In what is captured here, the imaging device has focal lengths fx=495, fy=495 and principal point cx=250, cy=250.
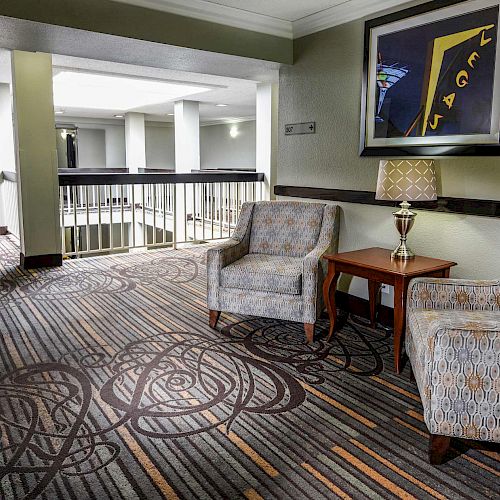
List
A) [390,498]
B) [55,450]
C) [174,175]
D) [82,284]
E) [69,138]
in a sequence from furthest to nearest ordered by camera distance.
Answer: [69,138]
[174,175]
[82,284]
[55,450]
[390,498]

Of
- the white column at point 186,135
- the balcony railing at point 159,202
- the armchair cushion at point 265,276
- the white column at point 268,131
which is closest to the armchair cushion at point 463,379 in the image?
the armchair cushion at point 265,276

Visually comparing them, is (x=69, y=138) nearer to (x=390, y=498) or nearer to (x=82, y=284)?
(x=82, y=284)

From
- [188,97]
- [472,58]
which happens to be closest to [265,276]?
[472,58]

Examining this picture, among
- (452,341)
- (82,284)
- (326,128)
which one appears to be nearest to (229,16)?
(326,128)

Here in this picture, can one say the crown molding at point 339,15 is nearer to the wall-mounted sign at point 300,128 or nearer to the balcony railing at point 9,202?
the wall-mounted sign at point 300,128

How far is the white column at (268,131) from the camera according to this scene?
6.70 metres

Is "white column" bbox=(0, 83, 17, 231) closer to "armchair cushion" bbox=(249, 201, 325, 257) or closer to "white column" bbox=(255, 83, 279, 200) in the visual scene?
"white column" bbox=(255, 83, 279, 200)

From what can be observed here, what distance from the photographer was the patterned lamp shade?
283 centimetres

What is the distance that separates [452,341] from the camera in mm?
1815

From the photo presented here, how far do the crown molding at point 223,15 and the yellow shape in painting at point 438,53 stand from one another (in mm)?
1424

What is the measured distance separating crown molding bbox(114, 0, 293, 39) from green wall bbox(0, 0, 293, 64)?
0.10 feet

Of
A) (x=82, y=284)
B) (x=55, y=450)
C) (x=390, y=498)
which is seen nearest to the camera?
(x=390, y=498)

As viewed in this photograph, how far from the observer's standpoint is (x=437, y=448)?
1915mm

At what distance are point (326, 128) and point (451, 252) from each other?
4.69 ft
